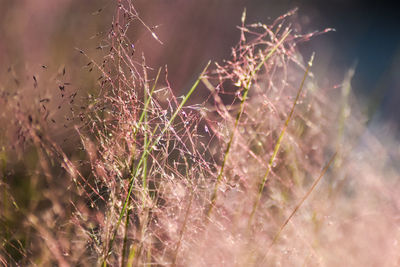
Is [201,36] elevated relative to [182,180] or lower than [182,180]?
elevated

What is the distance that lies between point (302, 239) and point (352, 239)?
148 mm

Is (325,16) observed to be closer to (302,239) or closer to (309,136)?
(309,136)

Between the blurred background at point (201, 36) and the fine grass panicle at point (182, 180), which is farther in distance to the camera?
the blurred background at point (201, 36)

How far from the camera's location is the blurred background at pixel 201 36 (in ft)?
3.69

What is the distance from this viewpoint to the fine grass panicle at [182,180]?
562 millimetres

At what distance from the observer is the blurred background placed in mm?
1125

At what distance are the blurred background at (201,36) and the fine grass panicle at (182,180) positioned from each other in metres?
0.10

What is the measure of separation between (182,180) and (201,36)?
1078 mm

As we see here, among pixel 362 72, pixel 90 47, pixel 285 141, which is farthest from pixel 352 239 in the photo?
pixel 362 72

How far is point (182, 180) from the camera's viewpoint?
1.94 feet

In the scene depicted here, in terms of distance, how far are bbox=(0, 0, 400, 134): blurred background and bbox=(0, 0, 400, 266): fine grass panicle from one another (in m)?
0.10

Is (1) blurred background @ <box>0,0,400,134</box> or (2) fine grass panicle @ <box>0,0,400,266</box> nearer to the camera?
(2) fine grass panicle @ <box>0,0,400,266</box>

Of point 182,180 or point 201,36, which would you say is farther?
point 201,36

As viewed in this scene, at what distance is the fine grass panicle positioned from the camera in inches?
22.1
